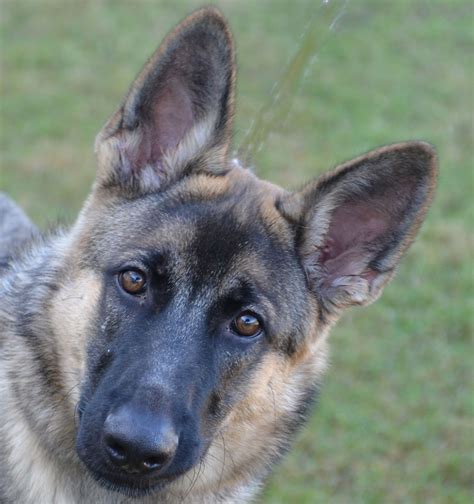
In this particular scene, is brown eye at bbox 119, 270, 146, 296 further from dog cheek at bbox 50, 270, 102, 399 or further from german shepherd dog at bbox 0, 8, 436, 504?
dog cheek at bbox 50, 270, 102, 399

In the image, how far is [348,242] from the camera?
13.9ft

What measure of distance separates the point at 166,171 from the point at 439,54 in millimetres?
9183

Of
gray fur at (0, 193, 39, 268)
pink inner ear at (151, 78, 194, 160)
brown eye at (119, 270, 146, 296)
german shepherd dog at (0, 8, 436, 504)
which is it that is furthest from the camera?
gray fur at (0, 193, 39, 268)

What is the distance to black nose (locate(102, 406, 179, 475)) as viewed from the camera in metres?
3.23

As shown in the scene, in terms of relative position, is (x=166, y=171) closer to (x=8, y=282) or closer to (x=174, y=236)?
(x=174, y=236)

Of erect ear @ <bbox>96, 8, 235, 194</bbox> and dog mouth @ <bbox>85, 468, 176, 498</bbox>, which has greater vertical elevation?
erect ear @ <bbox>96, 8, 235, 194</bbox>

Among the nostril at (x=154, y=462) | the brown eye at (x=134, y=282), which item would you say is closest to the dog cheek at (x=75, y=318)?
the brown eye at (x=134, y=282)

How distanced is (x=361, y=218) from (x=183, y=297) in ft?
3.44

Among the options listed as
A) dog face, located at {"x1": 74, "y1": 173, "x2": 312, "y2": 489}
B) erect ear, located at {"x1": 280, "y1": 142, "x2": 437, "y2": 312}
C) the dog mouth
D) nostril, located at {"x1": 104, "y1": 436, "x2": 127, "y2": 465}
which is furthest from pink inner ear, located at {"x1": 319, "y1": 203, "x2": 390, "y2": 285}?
nostril, located at {"x1": 104, "y1": 436, "x2": 127, "y2": 465}

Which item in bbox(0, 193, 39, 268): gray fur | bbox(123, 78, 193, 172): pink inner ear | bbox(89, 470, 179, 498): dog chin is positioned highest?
bbox(123, 78, 193, 172): pink inner ear

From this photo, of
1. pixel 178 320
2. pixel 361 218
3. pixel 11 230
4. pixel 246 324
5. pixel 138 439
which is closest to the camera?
pixel 138 439

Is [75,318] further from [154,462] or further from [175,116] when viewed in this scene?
[175,116]

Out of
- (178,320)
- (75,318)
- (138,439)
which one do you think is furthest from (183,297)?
(138,439)

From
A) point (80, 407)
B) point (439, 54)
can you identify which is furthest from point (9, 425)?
point (439, 54)
